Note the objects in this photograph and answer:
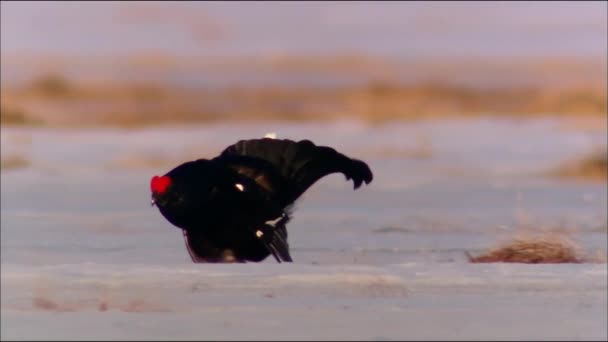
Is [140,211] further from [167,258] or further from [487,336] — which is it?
[487,336]

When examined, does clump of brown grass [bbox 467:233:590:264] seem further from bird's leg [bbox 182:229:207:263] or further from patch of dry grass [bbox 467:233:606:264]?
bird's leg [bbox 182:229:207:263]

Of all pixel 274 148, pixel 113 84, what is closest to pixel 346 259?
pixel 274 148

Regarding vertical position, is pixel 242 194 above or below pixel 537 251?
above

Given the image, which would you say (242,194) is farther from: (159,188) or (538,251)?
(538,251)

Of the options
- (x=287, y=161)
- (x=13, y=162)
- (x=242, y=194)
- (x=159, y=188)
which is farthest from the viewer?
(x=13, y=162)

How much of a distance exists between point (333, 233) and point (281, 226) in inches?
16.2

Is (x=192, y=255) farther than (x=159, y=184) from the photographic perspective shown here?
Yes

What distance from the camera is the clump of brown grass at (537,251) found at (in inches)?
144

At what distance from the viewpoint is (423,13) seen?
4145 millimetres

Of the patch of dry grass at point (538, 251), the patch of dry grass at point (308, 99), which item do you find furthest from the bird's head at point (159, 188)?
the patch of dry grass at point (538, 251)

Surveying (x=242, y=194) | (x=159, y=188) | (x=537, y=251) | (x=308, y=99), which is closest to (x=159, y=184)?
(x=159, y=188)

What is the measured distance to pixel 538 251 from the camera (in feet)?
12.2

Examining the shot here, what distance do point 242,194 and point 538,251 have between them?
1.19 metres

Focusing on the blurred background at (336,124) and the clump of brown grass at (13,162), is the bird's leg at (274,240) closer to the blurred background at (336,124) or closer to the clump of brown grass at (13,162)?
the blurred background at (336,124)
